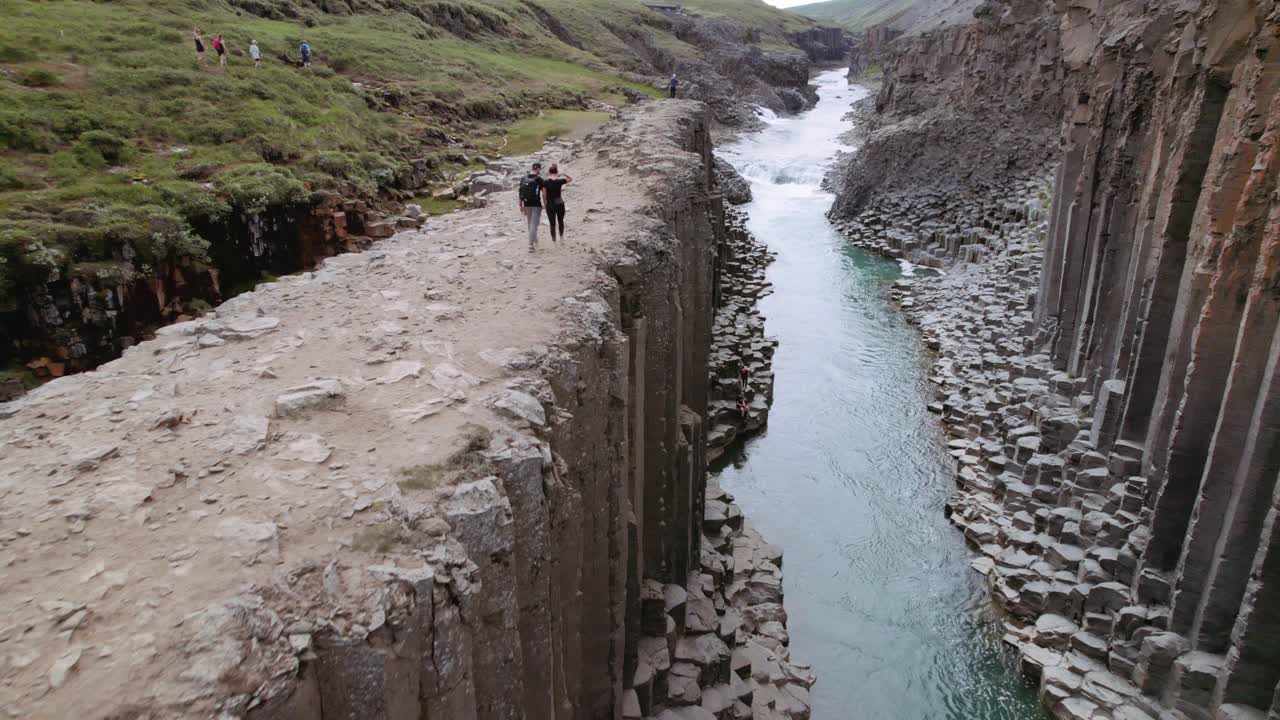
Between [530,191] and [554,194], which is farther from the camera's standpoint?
[554,194]

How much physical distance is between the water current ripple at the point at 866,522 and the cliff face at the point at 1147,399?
2.90 ft

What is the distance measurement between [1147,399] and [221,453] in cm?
1746

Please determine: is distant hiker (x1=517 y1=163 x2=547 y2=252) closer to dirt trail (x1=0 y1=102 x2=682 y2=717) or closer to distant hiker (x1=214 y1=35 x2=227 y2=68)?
dirt trail (x1=0 y1=102 x2=682 y2=717)

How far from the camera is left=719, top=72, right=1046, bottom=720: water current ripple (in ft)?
45.7

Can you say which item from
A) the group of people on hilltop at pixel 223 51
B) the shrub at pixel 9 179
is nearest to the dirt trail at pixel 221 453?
the shrub at pixel 9 179

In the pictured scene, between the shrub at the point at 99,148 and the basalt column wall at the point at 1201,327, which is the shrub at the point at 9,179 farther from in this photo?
the basalt column wall at the point at 1201,327

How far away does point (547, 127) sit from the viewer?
32.0 meters

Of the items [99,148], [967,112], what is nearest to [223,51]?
[99,148]

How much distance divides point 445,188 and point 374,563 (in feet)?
57.8

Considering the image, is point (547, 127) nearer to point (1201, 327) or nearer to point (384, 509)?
point (1201, 327)

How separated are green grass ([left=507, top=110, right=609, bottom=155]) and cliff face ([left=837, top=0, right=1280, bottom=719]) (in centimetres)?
1769

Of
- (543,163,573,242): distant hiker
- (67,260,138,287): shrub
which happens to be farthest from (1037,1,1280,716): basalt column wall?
(67,260,138,287): shrub

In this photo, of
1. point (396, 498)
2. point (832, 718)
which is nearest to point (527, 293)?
point (396, 498)

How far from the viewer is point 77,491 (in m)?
5.57
